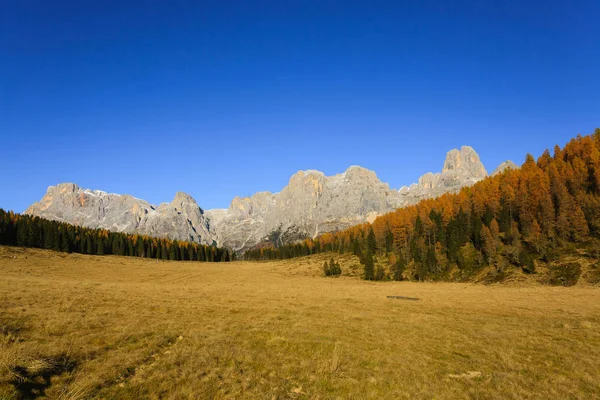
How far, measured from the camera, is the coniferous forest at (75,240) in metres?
113

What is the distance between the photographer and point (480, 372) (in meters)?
13.2

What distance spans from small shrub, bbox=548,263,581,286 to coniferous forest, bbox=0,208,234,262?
147 meters

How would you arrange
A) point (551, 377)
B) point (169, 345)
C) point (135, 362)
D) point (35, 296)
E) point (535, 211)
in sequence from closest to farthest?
point (135, 362) → point (551, 377) → point (169, 345) → point (35, 296) → point (535, 211)

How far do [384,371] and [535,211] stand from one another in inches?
3757

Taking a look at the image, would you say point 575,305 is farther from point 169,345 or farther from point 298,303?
point 169,345

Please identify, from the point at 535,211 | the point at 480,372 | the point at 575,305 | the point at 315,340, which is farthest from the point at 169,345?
the point at 535,211

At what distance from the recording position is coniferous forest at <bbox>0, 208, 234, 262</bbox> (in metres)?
113

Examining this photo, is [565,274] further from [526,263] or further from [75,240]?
[75,240]

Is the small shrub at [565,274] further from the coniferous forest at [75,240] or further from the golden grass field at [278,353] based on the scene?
the coniferous forest at [75,240]

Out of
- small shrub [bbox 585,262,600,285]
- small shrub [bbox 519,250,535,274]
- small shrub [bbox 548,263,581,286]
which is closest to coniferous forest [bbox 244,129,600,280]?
small shrub [bbox 519,250,535,274]

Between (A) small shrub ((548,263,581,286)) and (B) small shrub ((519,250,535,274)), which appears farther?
(B) small shrub ((519,250,535,274))

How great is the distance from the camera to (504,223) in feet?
295

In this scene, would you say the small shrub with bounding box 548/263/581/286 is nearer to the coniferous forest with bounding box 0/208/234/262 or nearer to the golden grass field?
the golden grass field

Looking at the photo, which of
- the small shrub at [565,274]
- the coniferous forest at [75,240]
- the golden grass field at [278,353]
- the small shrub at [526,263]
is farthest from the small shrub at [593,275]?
the coniferous forest at [75,240]
